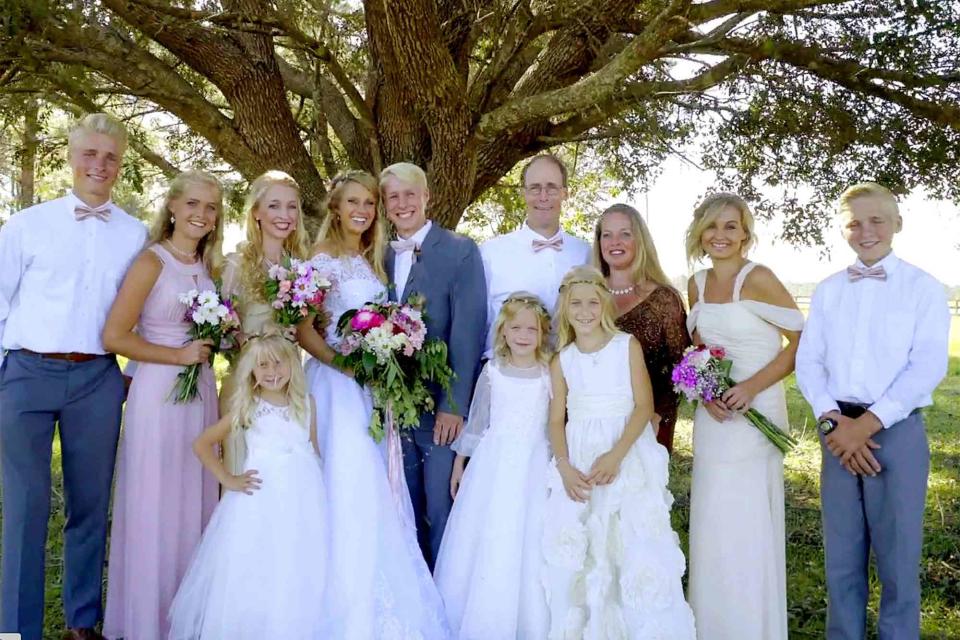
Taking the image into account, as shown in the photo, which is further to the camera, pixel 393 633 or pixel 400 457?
pixel 400 457

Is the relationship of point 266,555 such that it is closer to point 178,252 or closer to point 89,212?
point 178,252

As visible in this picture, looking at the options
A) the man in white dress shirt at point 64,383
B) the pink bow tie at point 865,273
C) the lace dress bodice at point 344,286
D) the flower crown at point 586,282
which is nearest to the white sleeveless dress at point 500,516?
the flower crown at point 586,282

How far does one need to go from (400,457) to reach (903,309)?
2.86 meters

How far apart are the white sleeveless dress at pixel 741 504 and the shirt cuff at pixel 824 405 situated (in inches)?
14.8

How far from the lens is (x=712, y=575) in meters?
4.53

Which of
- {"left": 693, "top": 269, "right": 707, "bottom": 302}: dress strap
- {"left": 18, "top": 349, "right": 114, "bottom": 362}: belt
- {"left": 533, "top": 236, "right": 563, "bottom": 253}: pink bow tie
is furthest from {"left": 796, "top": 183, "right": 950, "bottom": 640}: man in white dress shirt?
{"left": 18, "top": 349, "right": 114, "bottom": 362}: belt

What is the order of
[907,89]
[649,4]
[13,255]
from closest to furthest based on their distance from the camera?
1. [13,255]
2. [907,89]
3. [649,4]

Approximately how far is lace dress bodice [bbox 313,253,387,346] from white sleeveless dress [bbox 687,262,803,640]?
2.04 m

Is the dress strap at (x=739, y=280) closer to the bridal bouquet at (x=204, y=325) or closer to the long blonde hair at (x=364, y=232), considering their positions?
the long blonde hair at (x=364, y=232)

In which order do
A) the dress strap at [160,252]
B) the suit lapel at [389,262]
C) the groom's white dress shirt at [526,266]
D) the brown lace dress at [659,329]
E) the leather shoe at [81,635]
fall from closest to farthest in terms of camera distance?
the leather shoe at [81,635]
the dress strap at [160,252]
the brown lace dress at [659,329]
the suit lapel at [389,262]
the groom's white dress shirt at [526,266]

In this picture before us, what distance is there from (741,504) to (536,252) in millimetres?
1990

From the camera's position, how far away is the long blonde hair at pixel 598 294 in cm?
466

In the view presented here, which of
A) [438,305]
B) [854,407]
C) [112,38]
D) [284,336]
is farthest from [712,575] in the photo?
[112,38]

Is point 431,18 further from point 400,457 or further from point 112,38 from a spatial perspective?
point 400,457
